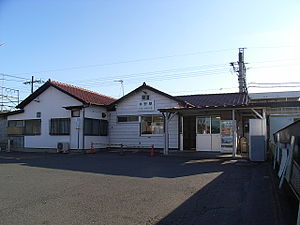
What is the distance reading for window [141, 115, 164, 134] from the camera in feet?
59.1

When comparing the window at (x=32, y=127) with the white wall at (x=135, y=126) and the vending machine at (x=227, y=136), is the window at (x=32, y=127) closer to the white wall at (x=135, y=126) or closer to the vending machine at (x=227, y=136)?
the white wall at (x=135, y=126)

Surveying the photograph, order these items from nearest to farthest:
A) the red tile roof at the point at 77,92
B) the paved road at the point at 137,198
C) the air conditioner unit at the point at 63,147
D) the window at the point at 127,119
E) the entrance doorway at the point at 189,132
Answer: the paved road at the point at 137,198 < the air conditioner unit at the point at 63,147 < the entrance doorway at the point at 189,132 < the red tile roof at the point at 77,92 < the window at the point at 127,119

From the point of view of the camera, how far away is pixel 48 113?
19312 mm

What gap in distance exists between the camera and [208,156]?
14320mm

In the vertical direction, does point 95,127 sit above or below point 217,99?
below

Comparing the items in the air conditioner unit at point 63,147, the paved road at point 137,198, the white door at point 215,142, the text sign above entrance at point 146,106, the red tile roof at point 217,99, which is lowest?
the paved road at point 137,198

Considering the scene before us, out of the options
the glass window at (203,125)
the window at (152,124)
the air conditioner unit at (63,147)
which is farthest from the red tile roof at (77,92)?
the glass window at (203,125)

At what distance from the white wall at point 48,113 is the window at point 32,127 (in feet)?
0.97

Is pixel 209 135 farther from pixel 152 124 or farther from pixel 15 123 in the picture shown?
pixel 15 123

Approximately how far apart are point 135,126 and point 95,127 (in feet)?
8.92

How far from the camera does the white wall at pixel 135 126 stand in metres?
17.7

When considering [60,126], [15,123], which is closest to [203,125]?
[60,126]

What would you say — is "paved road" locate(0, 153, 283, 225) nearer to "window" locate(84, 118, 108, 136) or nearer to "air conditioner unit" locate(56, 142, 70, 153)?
"air conditioner unit" locate(56, 142, 70, 153)

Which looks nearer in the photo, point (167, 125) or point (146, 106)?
point (167, 125)
